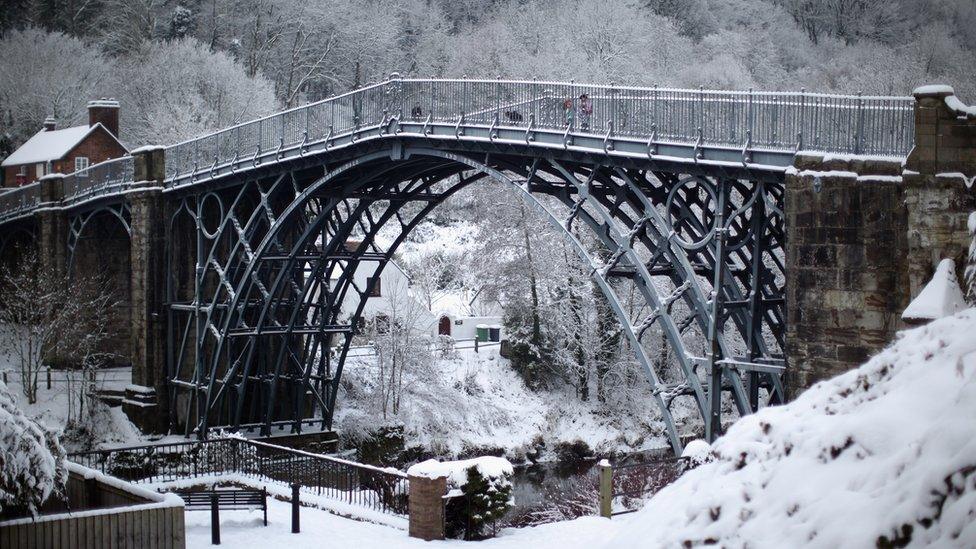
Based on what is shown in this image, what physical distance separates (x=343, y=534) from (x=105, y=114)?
4281 cm

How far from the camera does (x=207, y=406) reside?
35.6 m

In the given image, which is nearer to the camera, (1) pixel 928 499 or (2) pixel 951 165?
(1) pixel 928 499

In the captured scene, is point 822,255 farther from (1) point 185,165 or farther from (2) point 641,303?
(2) point 641,303

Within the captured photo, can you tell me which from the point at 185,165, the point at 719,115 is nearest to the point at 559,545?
→ the point at 719,115

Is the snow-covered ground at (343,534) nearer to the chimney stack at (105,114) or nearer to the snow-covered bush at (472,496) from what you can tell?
the snow-covered bush at (472,496)

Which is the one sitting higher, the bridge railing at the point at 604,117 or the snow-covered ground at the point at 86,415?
the bridge railing at the point at 604,117

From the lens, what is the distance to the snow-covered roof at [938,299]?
14.7 metres

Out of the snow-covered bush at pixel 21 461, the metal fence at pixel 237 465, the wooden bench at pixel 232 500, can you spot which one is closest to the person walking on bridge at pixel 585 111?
the metal fence at pixel 237 465

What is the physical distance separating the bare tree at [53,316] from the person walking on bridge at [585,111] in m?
22.0

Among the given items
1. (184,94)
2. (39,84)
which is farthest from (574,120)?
(39,84)

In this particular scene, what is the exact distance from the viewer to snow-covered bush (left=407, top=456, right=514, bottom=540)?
2002 cm

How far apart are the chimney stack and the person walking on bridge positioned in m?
40.6

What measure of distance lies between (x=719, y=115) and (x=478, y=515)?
8.23 metres

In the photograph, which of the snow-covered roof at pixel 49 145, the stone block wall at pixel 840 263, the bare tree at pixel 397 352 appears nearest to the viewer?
the stone block wall at pixel 840 263
